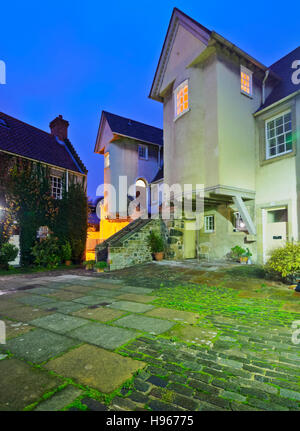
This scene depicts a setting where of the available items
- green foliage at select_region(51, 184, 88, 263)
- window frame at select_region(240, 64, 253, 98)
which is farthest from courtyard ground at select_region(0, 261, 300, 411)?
green foliage at select_region(51, 184, 88, 263)

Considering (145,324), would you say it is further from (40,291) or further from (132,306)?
(40,291)

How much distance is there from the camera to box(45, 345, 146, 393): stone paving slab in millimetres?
2064

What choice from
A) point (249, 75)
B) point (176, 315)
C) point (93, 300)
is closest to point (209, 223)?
point (249, 75)

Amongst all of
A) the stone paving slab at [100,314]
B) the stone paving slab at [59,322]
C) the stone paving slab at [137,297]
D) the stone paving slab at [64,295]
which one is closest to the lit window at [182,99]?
the stone paving slab at [137,297]

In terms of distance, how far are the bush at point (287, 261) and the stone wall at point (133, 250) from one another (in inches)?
233

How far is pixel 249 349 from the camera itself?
106 inches

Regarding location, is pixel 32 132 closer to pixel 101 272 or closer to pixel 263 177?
pixel 101 272

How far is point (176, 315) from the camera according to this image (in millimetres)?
3879

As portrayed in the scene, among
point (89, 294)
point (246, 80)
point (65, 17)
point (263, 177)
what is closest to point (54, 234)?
point (89, 294)

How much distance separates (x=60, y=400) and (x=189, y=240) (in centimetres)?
1073

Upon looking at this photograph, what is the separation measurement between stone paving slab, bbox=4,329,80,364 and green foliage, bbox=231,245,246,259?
8.47 metres

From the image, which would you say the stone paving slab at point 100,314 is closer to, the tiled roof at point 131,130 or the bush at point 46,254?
the bush at point 46,254

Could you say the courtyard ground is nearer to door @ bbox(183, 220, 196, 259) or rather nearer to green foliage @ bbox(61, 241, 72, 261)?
door @ bbox(183, 220, 196, 259)
